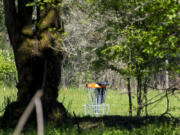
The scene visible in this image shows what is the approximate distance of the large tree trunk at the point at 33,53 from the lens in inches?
281

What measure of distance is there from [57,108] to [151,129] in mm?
2341

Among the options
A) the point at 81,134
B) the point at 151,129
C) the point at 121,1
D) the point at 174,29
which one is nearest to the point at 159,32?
the point at 174,29

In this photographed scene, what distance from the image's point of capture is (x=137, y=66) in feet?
Result: 28.2

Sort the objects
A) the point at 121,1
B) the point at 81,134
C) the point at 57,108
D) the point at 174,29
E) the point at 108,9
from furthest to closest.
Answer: the point at 108,9
the point at 121,1
the point at 57,108
the point at 174,29
the point at 81,134

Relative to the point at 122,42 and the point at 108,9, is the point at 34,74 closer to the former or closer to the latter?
the point at 122,42

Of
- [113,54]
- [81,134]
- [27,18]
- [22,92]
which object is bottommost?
[81,134]

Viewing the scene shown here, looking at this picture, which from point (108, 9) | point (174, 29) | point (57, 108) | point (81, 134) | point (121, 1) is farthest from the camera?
point (108, 9)

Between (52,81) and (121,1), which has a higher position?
(121,1)

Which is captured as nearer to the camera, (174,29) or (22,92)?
(174,29)

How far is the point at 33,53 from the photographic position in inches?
284

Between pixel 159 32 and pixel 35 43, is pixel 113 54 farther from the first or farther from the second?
pixel 159 32

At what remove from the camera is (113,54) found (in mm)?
8992

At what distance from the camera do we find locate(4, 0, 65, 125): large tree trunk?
713 cm

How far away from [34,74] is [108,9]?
113 inches
